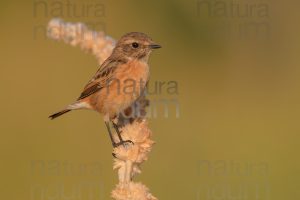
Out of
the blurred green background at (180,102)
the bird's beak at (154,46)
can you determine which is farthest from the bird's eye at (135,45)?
the blurred green background at (180,102)

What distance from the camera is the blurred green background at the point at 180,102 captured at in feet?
25.4

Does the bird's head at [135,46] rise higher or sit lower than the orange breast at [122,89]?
higher

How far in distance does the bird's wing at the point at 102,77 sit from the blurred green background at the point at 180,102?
1482mm

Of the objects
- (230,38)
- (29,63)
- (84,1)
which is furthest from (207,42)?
(29,63)

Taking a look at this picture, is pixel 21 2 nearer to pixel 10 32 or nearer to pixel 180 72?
pixel 10 32

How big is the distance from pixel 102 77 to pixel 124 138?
2409 millimetres

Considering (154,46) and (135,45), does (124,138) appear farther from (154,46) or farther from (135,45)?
(135,45)

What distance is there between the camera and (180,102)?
9398mm

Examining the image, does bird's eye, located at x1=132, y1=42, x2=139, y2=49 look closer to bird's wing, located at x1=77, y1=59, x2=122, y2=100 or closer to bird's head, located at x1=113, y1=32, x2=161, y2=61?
bird's head, located at x1=113, y1=32, x2=161, y2=61

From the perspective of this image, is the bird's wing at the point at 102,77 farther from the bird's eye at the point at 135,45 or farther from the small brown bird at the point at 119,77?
the bird's eye at the point at 135,45

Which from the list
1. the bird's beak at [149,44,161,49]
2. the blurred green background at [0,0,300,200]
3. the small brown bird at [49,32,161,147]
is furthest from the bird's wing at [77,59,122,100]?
the blurred green background at [0,0,300,200]

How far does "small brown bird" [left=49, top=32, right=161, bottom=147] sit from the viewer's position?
5.98m

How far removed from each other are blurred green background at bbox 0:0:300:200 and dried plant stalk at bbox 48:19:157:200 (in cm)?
339

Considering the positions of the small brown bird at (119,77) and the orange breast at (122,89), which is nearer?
the orange breast at (122,89)
